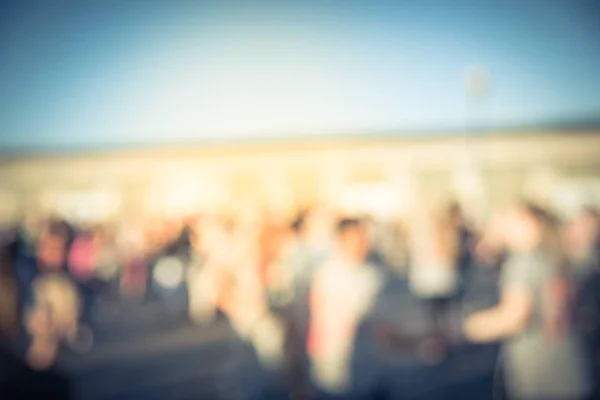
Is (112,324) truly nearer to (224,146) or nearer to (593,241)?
(593,241)

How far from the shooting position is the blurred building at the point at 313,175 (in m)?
17.7

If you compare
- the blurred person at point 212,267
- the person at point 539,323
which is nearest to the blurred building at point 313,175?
the blurred person at point 212,267

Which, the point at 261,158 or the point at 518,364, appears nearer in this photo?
the point at 518,364

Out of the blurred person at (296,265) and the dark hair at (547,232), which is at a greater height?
the dark hair at (547,232)

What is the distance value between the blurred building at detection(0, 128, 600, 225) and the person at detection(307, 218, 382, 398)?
14716 millimetres

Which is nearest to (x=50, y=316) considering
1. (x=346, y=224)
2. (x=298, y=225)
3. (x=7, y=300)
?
(x=7, y=300)

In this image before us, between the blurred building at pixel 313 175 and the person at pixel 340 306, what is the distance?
14.7m

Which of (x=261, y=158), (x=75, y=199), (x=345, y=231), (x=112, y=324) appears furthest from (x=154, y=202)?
(x=345, y=231)

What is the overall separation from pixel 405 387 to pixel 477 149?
619 inches

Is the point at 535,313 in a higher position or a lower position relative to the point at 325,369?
higher

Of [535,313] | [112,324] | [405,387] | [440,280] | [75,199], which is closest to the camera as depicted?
[535,313]

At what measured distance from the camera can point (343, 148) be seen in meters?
18.2

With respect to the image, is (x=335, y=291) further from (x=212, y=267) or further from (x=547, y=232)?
(x=212, y=267)

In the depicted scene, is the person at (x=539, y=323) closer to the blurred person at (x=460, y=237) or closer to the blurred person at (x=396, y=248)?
the blurred person at (x=460, y=237)
